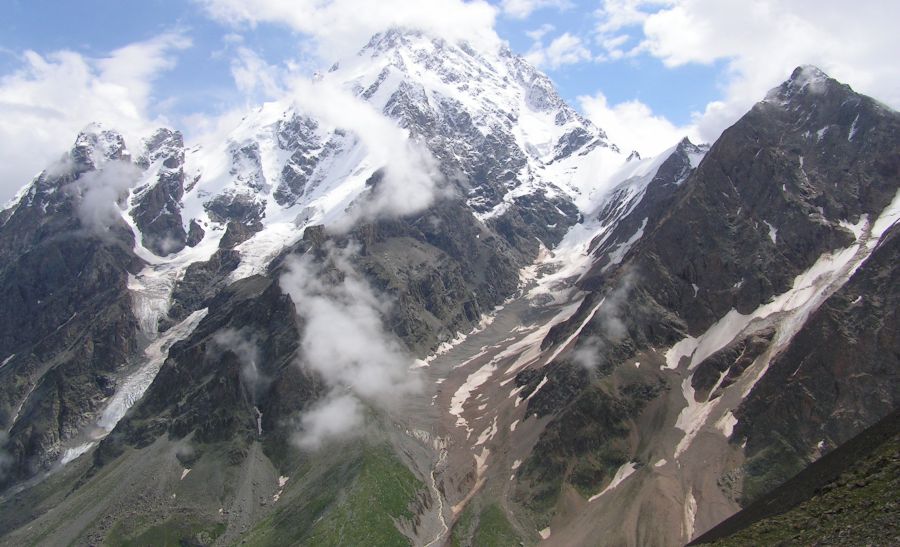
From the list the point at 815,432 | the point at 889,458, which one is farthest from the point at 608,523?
the point at 889,458

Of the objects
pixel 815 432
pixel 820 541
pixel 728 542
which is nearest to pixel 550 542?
pixel 815 432

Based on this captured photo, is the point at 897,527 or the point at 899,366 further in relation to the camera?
the point at 899,366

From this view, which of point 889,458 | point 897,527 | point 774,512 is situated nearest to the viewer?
point 897,527

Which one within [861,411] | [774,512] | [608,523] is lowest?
[861,411]

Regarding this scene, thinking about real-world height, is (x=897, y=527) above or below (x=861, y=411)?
above

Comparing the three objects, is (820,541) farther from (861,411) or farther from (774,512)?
(861,411)

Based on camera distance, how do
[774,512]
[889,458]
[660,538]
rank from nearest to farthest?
[889,458], [774,512], [660,538]

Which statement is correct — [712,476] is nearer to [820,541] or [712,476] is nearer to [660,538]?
[660,538]
